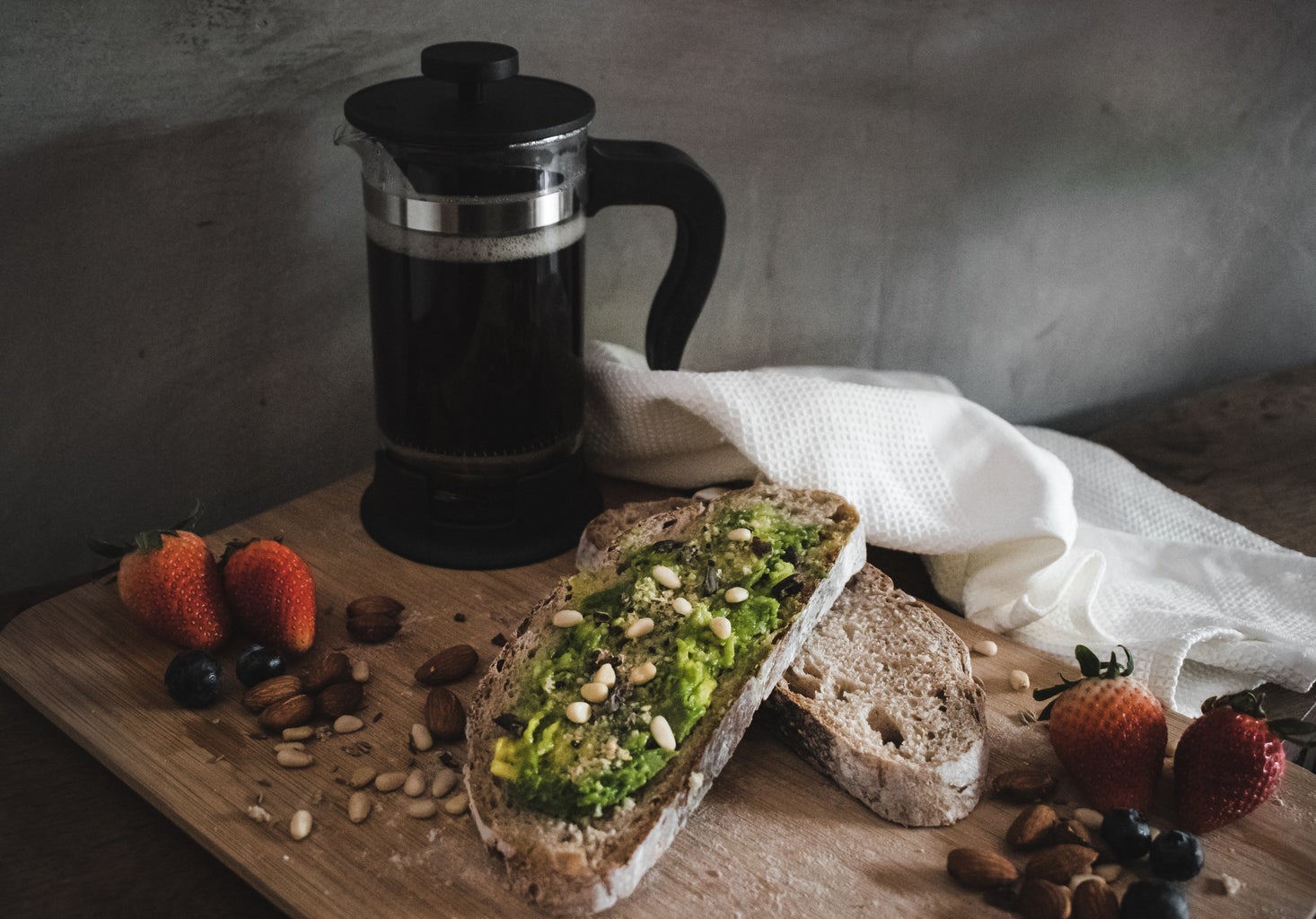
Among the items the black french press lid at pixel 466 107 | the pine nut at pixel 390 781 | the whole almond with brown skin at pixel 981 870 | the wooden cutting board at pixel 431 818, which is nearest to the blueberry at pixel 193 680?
the wooden cutting board at pixel 431 818

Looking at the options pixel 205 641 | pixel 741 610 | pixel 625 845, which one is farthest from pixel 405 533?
pixel 625 845

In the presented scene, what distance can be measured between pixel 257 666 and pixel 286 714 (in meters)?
0.08

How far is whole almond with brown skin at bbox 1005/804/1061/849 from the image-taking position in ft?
3.90

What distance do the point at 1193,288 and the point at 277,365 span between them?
2.00m

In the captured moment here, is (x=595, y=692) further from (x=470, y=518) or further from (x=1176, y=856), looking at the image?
(x=1176, y=856)

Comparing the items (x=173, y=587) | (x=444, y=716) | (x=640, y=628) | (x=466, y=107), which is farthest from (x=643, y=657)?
(x=466, y=107)

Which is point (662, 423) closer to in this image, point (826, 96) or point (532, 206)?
point (532, 206)

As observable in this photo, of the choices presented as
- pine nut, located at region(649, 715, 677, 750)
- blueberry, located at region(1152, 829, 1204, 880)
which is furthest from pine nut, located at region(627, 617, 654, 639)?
blueberry, located at region(1152, 829, 1204, 880)

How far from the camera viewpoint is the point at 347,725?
4.23ft

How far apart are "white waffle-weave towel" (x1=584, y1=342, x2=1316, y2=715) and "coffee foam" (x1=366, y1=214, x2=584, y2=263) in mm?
319

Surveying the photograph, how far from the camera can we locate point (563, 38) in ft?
5.85

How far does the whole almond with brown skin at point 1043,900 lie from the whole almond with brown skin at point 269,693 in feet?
2.59

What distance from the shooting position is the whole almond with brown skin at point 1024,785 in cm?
125

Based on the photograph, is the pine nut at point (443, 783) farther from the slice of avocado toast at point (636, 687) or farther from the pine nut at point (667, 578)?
the pine nut at point (667, 578)
